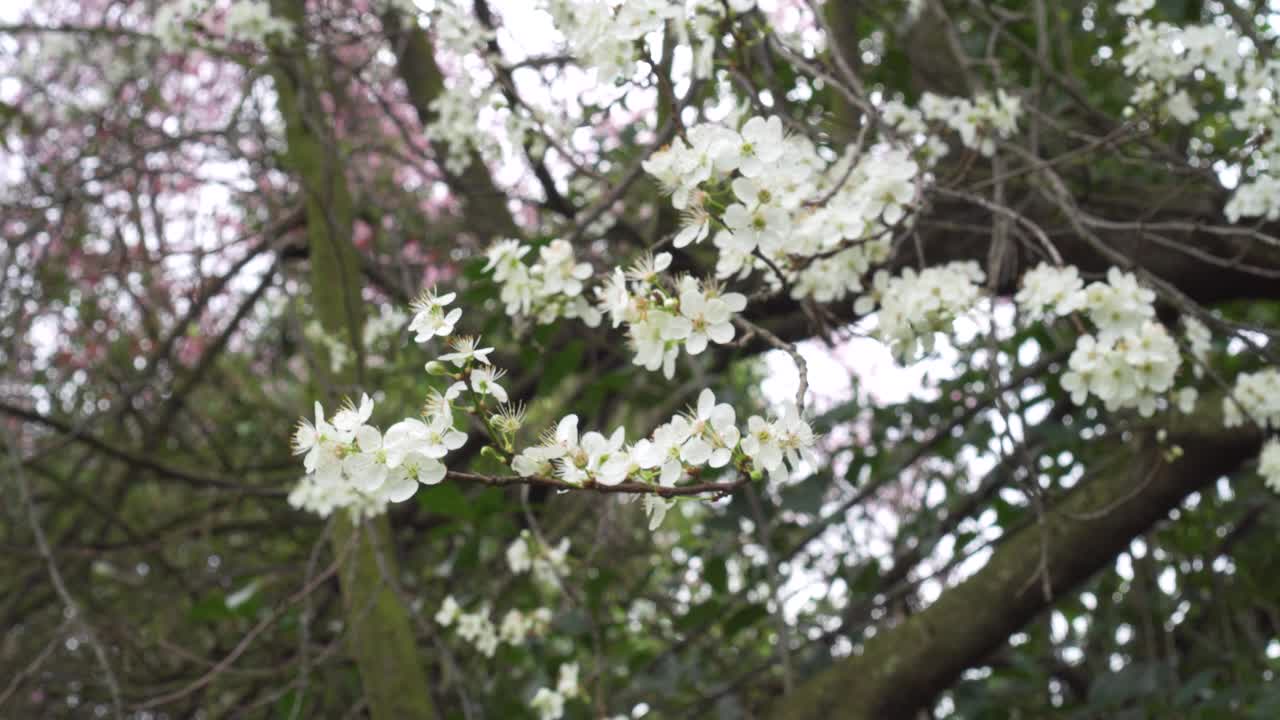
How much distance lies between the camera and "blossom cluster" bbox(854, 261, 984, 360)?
151 cm

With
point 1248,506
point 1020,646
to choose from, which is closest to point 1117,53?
point 1248,506

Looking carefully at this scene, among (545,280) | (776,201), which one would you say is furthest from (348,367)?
(776,201)

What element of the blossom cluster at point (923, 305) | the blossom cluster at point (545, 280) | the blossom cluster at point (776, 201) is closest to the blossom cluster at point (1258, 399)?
the blossom cluster at point (923, 305)

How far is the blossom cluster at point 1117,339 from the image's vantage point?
1414mm

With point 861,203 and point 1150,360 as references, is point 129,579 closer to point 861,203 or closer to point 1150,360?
point 861,203

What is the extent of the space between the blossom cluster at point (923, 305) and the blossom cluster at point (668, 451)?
52 cm

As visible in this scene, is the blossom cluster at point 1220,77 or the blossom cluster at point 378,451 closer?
the blossom cluster at point 378,451

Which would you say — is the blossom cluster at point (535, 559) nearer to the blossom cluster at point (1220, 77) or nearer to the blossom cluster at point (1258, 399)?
the blossom cluster at point (1258, 399)

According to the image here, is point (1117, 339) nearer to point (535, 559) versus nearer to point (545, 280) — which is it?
point (545, 280)

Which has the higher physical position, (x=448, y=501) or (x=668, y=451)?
(x=448, y=501)

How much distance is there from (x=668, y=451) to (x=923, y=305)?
641 mm

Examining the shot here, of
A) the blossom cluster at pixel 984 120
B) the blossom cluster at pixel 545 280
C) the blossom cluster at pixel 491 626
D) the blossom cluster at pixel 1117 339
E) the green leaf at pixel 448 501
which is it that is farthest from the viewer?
the green leaf at pixel 448 501

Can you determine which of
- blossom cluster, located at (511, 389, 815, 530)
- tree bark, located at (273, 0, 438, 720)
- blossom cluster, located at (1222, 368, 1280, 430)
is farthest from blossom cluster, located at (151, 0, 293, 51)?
blossom cluster, located at (1222, 368, 1280, 430)

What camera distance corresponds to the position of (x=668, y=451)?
0.99 meters
